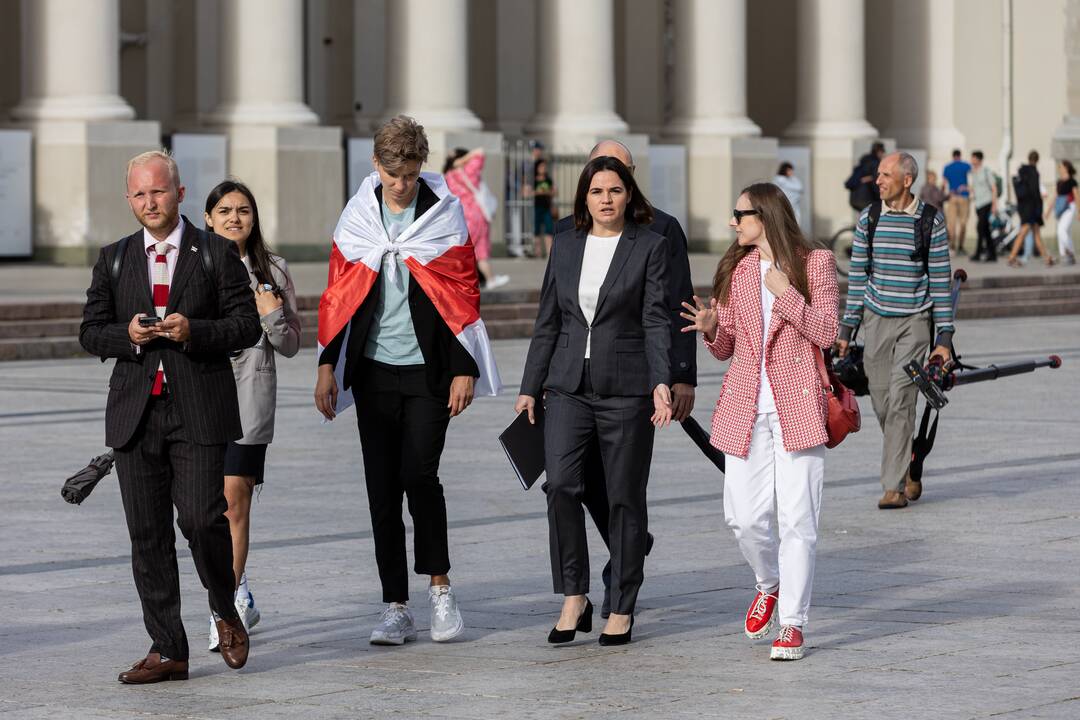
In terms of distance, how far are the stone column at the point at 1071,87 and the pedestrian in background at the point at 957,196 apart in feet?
15.5

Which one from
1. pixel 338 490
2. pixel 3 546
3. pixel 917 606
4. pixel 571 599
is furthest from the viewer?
pixel 338 490

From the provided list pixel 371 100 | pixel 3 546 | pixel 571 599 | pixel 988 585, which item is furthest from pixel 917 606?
pixel 371 100

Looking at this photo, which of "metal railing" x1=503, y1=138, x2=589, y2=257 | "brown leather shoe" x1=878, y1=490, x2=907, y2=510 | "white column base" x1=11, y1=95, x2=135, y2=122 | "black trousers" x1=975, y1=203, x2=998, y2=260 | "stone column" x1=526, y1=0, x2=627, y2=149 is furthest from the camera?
"black trousers" x1=975, y1=203, x2=998, y2=260

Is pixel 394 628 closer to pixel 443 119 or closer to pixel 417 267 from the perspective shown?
pixel 417 267

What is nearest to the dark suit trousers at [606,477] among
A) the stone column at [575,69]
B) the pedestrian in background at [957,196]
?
the stone column at [575,69]

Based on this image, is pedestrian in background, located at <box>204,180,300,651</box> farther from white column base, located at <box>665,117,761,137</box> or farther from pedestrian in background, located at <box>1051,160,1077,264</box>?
white column base, located at <box>665,117,761,137</box>

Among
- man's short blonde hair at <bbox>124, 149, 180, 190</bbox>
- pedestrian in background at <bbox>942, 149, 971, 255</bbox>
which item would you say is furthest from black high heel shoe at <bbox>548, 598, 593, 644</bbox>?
pedestrian in background at <bbox>942, 149, 971, 255</bbox>

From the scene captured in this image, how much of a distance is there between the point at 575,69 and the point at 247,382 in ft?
86.0

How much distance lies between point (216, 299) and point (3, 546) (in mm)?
3049

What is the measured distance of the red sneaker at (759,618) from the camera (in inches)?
303

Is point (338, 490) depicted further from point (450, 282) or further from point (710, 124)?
point (710, 124)

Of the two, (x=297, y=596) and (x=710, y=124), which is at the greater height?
(x=710, y=124)

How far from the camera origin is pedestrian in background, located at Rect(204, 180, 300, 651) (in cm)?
796

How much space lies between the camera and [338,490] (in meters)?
11.7
